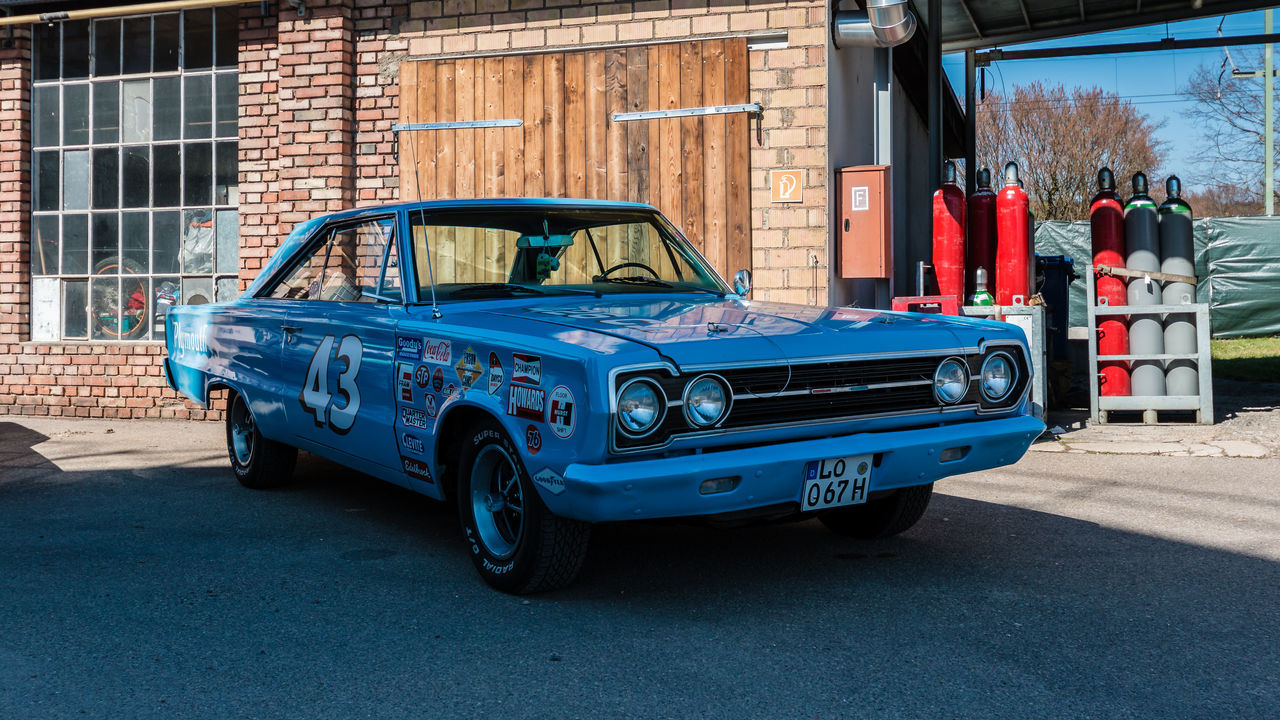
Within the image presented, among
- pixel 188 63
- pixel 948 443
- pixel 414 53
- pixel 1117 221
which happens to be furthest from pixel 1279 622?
pixel 188 63

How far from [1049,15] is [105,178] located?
1064 cm

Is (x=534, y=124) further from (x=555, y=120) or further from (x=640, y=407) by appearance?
(x=640, y=407)

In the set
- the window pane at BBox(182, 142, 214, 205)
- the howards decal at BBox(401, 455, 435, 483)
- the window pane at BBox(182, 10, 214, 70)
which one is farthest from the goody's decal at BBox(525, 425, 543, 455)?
the window pane at BBox(182, 10, 214, 70)

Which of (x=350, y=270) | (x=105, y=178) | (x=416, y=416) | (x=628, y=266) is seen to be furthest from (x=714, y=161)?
(x=105, y=178)

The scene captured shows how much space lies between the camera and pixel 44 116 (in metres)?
9.50

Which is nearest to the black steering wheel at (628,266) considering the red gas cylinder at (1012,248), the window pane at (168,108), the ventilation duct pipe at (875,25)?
the ventilation duct pipe at (875,25)

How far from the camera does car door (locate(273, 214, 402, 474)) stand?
4.46 m

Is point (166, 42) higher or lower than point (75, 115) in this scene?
higher

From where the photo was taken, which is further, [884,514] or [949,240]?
[949,240]

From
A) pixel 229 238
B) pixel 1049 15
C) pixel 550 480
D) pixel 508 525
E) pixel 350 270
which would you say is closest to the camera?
pixel 550 480

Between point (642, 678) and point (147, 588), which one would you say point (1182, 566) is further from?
point (147, 588)

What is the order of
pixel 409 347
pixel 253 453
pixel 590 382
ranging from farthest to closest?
pixel 253 453
pixel 409 347
pixel 590 382

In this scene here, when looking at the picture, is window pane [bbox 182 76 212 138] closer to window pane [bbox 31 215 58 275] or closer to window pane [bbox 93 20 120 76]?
window pane [bbox 93 20 120 76]

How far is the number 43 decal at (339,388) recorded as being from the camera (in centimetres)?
464
